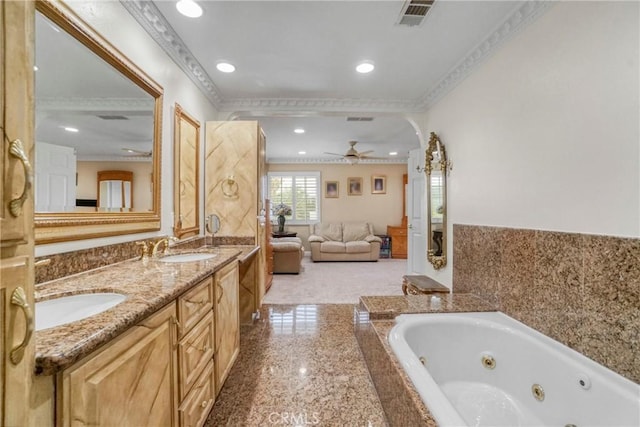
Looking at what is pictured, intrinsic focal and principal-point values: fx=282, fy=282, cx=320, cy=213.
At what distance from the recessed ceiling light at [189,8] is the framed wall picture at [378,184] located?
601 centimetres

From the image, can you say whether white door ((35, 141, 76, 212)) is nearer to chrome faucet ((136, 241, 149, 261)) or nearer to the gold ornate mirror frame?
chrome faucet ((136, 241, 149, 261))

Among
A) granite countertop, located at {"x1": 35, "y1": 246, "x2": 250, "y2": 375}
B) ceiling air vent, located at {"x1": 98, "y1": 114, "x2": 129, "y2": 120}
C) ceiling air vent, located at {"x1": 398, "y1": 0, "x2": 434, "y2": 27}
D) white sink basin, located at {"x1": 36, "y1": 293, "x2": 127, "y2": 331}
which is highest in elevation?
ceiling air vent, located at {"x1": 398, "y1": 0, "x2": 434, "y2": 27}

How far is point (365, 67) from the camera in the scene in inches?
106

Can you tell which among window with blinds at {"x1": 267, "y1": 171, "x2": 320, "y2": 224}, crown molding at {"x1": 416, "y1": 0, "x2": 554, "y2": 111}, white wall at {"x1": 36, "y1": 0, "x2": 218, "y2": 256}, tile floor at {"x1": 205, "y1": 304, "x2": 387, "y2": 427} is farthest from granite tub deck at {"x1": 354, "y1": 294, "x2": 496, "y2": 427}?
window with blinds at {"x1": 267, "y1": 171, "x2": 320, "y2": 224}

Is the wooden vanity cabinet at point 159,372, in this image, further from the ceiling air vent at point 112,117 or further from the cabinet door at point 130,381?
the ceiling air vent at point 112,117

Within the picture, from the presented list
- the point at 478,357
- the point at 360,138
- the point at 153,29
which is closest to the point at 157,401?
the point at 478,357

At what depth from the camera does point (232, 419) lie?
1672mm

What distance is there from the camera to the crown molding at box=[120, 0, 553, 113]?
1.86 m

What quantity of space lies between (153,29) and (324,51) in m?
1.29

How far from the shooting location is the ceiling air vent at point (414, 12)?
6.08ft

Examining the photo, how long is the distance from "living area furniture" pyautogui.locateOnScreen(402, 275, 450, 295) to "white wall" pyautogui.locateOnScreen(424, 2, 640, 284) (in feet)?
2.65

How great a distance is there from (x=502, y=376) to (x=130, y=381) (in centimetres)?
204

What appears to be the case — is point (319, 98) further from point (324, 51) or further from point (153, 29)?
point (153, 29)

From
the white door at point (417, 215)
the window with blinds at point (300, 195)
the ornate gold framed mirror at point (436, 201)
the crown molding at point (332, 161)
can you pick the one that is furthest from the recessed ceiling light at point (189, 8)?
the window with blinds at point (300, 195)
